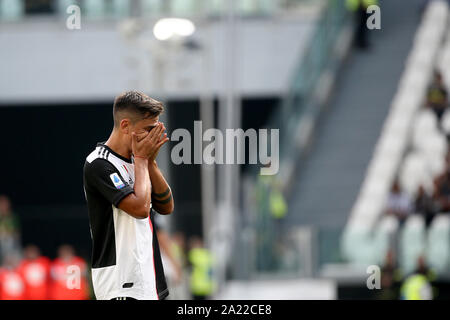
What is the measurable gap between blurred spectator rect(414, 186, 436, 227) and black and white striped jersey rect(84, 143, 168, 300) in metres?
10.9

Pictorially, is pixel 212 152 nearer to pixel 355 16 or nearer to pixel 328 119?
pixel 328 119

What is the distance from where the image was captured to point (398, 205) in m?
16.4

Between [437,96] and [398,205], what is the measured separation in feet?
17.5

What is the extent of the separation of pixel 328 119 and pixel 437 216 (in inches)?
246

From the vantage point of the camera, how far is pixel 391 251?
541 inches

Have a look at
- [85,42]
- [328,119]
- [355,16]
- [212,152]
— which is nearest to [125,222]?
[212,152]

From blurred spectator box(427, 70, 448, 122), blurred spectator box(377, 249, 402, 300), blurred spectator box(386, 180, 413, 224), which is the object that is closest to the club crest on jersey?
blurred spectator box(377, 249, 402, 300)

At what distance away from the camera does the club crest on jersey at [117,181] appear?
4.10 meters

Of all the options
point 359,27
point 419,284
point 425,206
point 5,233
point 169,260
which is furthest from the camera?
point 5,233

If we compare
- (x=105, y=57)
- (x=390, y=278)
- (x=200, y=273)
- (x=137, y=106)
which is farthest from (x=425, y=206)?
(x=105, y=57)

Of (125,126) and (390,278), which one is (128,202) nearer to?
(125,126)

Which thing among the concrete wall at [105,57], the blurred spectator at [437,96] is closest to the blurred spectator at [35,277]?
the concrete wall at [105,57]

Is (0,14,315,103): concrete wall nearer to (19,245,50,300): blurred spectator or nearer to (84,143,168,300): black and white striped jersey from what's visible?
(19,245,50,300): blurred spectator

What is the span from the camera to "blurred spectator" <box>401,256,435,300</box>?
38.1ft
